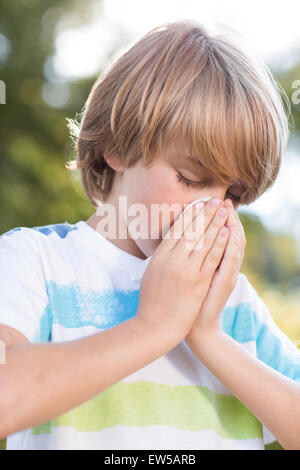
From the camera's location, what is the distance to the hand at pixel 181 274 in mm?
977

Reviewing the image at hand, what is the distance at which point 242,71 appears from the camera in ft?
4.00

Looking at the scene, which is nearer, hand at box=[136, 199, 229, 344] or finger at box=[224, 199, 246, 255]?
hand at box=[136, 199, 229, 344]

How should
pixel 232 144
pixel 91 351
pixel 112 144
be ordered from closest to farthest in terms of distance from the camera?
pixel 91 351, pixel 232 144, pixel 112 144

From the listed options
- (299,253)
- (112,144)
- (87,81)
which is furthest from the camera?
(299,253)

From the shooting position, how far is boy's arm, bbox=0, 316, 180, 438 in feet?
2.69

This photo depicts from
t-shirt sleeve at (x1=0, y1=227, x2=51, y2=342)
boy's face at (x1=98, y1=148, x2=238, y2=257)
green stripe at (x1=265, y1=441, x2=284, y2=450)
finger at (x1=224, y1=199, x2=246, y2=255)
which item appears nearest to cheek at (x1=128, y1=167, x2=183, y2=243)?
boy's face at (x1=98, y1=148, x2=238, y2=257)

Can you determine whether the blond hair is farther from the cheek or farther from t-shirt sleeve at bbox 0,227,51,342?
t-shirt sleeve at bbox 0,227,51,342

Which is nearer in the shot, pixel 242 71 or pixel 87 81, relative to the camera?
pixel 242 71

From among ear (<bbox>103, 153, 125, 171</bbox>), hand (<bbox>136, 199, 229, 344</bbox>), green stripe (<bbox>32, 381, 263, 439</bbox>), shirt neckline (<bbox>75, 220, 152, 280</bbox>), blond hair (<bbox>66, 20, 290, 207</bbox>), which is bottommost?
green stripe (<bbox>32, 381, 263, 439</bbox>)
